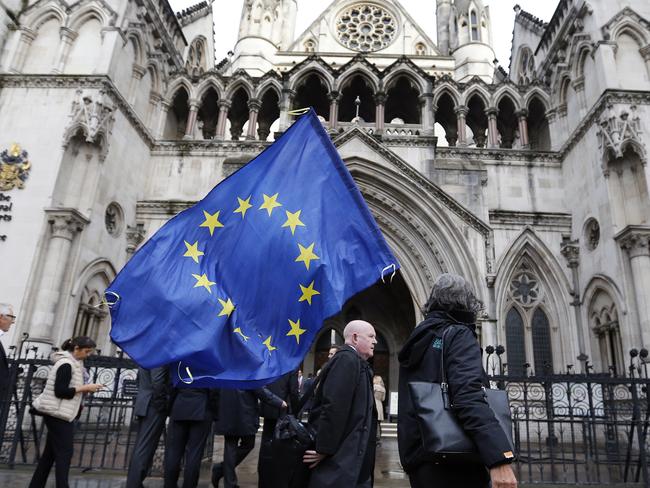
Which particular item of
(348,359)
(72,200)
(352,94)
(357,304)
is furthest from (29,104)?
(348,359)

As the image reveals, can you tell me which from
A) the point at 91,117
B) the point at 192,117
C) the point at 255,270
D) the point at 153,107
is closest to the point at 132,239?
the point at 91,117

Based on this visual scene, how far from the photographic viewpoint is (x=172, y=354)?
4.55m

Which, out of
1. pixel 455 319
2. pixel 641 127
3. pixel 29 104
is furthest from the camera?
pixel 29 104

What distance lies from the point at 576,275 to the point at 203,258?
52.0 feet

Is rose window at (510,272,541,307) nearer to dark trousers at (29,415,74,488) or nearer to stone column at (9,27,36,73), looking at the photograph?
dark trousers at (29,415,74,488)

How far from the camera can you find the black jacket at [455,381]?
262 cm

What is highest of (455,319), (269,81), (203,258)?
(269,81)

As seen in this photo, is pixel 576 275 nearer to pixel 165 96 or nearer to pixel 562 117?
pixel 562 117

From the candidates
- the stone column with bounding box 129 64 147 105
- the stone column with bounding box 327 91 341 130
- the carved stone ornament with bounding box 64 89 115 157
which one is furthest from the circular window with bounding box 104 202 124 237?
the stone column with bounding box 327 91 341 130

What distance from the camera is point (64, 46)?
17.4 m

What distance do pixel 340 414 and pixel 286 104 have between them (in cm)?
1869

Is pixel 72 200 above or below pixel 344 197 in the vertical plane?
above

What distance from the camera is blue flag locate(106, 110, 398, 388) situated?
4.57m

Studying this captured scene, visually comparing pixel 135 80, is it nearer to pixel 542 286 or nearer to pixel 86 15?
pixel 86 15
